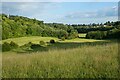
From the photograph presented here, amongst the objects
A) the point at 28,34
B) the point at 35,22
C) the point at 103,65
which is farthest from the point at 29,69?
the point at 35,22

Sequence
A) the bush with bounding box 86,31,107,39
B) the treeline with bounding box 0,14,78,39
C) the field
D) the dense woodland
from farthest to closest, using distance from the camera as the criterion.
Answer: the treeline with bounding box 0,14,78,39 < the dense woodland < the bush with bounding box 86,31,107,39 < the field

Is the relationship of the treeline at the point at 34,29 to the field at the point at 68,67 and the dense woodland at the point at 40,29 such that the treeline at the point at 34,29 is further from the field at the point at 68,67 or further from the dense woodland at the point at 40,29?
the field at the point at 68,67

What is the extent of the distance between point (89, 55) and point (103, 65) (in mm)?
1550

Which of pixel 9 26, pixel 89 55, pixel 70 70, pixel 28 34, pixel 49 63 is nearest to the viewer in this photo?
pixel 70 70

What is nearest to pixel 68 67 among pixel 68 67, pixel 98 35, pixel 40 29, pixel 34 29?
pixel 68 67

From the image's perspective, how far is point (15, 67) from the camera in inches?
324

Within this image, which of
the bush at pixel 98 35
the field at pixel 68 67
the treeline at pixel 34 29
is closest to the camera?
the field at pixel 68 67

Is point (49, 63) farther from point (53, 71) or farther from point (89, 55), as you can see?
point (89, 55)

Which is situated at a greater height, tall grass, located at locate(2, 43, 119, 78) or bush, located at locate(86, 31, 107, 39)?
bush, located at locate(86, 31, 107, 39)

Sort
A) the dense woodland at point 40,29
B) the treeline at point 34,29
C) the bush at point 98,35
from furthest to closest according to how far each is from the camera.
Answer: the treeline at point 34,29
the dense woodland at point 40,29
the bush at point 98,35

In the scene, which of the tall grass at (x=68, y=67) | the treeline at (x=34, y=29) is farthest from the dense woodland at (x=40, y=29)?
the tall grass at (x=68, y=67)

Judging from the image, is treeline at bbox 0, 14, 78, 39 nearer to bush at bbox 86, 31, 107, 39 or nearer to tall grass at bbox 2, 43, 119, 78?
bush at bbox 86, 31, 107, 39

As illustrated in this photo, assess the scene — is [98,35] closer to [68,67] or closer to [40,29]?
[40,29]

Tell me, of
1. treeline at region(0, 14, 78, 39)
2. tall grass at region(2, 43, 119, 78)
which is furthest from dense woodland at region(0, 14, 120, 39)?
tall grass at region(2, 43, 119, 78)
